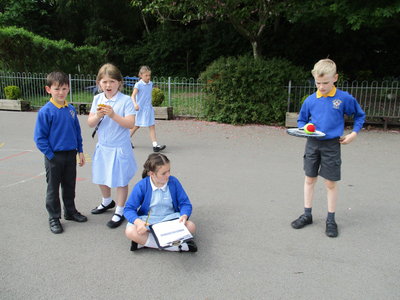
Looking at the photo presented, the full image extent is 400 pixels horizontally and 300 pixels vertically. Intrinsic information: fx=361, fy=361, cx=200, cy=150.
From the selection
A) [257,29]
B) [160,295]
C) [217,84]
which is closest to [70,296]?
[160,295]

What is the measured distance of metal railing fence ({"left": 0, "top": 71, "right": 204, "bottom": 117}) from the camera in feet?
38.2

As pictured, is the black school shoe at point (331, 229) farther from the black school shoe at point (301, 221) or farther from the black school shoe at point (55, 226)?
the black school shoe at point (55, 226)

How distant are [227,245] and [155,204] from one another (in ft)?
2.57

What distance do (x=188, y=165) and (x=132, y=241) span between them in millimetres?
2988

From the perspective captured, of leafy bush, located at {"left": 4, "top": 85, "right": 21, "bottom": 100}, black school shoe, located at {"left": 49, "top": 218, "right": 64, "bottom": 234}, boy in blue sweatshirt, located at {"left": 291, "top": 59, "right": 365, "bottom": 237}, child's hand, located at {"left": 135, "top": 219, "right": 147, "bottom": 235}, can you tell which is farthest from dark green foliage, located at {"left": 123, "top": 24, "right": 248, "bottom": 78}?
child's hand, located at {"left": 135, "top": 219, "right": 147, "bottom": 235}

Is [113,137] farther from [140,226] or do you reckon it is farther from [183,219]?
[183,219]

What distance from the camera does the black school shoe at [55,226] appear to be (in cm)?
364

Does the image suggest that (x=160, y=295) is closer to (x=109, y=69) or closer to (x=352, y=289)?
(x=352, y=289)

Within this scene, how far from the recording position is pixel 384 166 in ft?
20.3

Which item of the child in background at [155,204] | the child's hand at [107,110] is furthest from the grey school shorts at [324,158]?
the child's hand at [107,110]

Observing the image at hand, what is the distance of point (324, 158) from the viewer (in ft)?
11.7

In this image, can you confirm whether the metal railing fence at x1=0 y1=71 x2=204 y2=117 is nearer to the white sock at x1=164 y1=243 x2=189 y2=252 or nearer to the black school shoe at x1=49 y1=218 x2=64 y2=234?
the black school shoe at x1=49 y1=218 x2=64 y2=234

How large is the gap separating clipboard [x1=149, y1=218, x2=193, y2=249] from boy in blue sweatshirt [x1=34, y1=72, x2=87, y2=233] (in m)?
1.20

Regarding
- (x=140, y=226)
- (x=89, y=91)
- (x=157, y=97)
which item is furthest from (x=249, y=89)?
(x=140, y=226)
